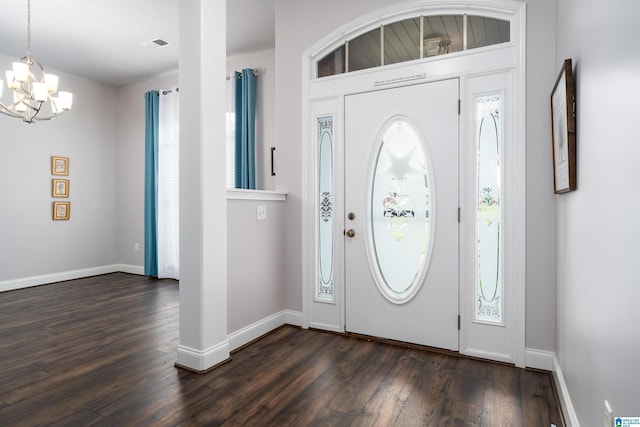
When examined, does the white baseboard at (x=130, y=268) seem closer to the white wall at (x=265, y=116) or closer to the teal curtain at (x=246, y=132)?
the teal curtain at (x=246, y=132)

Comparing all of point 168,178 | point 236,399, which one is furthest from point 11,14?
point 236,399

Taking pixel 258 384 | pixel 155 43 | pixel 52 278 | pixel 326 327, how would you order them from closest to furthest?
pixel 258 384
pixel 326 327
pixel 155 43
pixel 52 278

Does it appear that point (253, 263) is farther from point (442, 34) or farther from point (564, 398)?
point (442, 34)

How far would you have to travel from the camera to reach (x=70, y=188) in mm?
5512

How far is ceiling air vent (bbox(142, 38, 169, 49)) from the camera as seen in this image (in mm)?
4464

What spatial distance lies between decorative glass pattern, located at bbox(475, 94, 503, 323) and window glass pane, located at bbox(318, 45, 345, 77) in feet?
4.07

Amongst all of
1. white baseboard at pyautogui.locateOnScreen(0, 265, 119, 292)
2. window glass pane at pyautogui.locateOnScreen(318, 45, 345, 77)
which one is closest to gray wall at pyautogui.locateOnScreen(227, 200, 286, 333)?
window glass pane at pyautogui.locateOnScreen(318, 45, 345, 77)

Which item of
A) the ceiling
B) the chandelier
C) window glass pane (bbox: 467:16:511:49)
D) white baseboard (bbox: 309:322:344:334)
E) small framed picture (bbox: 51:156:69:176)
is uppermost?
the ceiling

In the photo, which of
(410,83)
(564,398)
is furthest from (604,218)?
(410,83)

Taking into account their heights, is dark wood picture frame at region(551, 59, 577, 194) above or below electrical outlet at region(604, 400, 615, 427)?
above

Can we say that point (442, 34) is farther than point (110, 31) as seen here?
No

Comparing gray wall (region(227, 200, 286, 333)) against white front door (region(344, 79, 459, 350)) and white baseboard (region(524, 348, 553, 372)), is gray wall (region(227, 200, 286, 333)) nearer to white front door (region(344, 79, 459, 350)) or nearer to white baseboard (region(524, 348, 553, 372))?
white front door (region(344, 79, 459, 350))

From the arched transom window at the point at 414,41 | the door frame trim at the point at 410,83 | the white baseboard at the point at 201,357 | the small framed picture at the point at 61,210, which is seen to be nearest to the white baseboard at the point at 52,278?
the small framed picture at the point at 61,210

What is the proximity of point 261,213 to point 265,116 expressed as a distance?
2000mm
